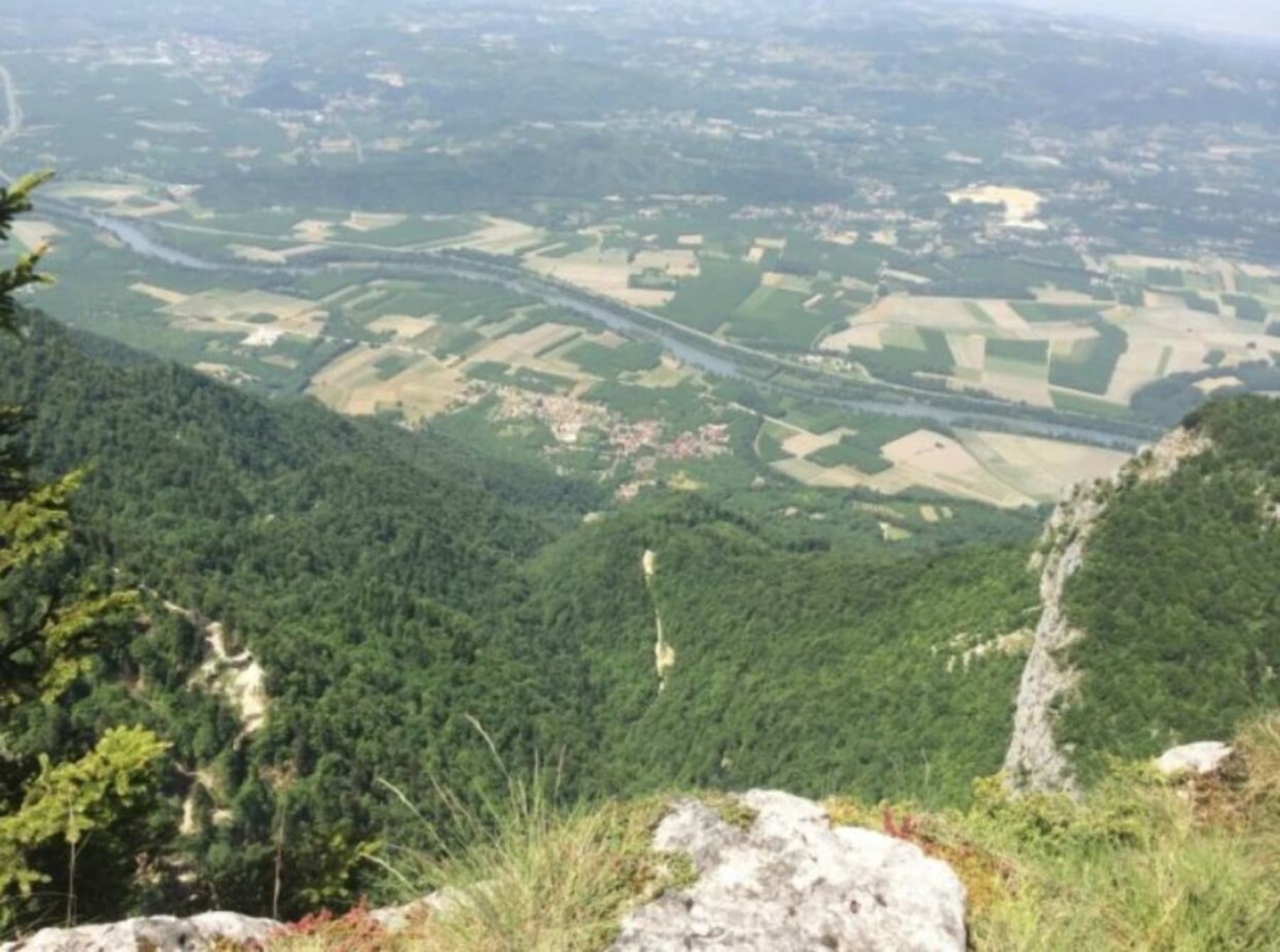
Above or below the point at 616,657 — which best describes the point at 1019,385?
below

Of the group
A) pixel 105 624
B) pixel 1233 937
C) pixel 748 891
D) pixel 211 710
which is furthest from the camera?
pixel 211 710

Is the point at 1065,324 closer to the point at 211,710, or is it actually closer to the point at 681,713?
the point at 681,713

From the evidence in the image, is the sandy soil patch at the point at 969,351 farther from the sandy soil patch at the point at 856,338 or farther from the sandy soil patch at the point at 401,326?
the sandy soil patch at the point at 401,326

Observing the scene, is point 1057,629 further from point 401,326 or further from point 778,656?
point 401,326

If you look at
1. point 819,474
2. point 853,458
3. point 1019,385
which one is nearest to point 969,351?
point 1019,385

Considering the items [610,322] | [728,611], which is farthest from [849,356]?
[728,611]

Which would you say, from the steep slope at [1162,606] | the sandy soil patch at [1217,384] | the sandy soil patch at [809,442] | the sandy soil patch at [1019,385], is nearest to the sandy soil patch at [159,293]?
the sandy soil patch at [809,442]
